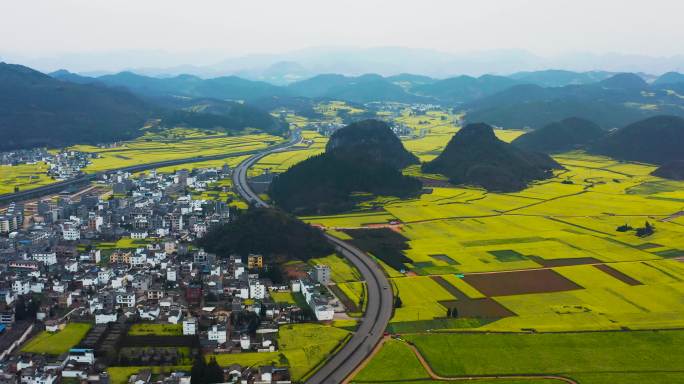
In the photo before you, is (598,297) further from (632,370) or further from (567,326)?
(632,370)

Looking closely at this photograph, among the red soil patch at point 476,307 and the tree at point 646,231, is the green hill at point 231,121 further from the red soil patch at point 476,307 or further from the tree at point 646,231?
the red soil patch at point 476,307

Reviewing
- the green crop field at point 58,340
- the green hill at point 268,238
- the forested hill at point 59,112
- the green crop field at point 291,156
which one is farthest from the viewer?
the forested hill at point 59,112

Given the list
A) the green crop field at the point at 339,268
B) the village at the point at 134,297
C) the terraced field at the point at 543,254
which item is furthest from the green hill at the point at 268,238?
the terraced field at the point at 543,254

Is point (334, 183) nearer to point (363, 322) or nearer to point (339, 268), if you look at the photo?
point (339, 268)

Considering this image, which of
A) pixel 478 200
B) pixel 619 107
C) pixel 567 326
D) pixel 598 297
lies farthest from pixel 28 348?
pixel 619 107

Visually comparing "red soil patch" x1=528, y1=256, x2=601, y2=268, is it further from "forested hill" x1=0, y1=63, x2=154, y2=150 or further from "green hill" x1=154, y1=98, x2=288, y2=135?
"green hill" x1=154, y1=98, x2=288, y2=135
